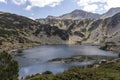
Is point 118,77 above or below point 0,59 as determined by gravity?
below

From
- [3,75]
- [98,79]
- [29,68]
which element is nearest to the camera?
[3,75]

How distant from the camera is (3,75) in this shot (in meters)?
64.4

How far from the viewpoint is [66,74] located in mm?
69812

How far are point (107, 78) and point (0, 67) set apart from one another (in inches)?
1075

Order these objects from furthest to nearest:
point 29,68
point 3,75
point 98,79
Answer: point 29,68, point 98,79, point 3,75

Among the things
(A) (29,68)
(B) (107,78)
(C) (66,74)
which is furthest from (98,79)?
(A) (29,68)

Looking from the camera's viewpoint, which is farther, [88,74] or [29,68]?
[29,68]

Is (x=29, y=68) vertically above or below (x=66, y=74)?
below

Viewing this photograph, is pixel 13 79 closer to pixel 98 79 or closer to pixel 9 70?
pixel 9 70

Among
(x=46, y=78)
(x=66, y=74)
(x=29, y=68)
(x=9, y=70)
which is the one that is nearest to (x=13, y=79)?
(x=9, y=70)

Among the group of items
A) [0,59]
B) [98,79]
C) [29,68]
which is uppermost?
[0,59]

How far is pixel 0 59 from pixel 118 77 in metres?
30.3

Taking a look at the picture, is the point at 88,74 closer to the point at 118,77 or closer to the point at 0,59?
the point at 118,77

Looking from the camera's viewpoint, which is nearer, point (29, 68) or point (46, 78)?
point (46, 78)
